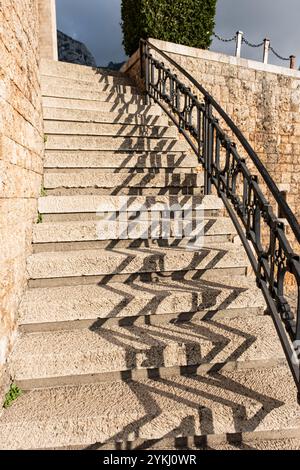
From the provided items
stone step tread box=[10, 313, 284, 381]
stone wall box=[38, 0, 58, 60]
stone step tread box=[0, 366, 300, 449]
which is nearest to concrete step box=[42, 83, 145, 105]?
stone wall box=[38, 0, 58, 60]

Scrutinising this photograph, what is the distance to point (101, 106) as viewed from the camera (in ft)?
15.7

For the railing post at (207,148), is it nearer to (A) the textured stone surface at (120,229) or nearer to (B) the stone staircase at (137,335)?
(B) the stone staircase at (137,335)

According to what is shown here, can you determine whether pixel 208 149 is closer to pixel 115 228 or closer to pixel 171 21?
pixel 115 228

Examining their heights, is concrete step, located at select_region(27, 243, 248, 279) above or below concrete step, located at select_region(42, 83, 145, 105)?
below

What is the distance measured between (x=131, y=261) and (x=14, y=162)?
1.19 metres

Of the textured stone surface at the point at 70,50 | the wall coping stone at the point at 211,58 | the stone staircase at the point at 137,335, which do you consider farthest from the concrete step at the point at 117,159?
the textured stone surface at the point at 70,50

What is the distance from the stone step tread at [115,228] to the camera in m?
2.85

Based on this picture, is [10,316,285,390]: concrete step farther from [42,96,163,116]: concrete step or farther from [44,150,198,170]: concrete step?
[42,96,163,116]: concrete step

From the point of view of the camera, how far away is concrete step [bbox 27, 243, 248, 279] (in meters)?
2.59

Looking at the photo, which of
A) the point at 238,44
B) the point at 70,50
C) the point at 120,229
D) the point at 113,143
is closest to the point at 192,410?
the point at 120,229

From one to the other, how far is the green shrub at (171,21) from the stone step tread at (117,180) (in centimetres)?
354

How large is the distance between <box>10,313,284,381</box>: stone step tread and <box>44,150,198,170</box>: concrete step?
2191 mm

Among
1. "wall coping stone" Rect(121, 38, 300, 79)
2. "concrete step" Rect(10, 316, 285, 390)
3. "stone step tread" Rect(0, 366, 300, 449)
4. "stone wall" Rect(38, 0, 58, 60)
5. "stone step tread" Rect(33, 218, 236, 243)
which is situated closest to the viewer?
"stone step tread" Rect(0, 366, 300, 449)

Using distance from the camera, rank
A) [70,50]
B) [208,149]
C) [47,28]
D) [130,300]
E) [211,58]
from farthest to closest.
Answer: [70,50]
[47,28]
[211,58]
[208,149]
[130,300]
